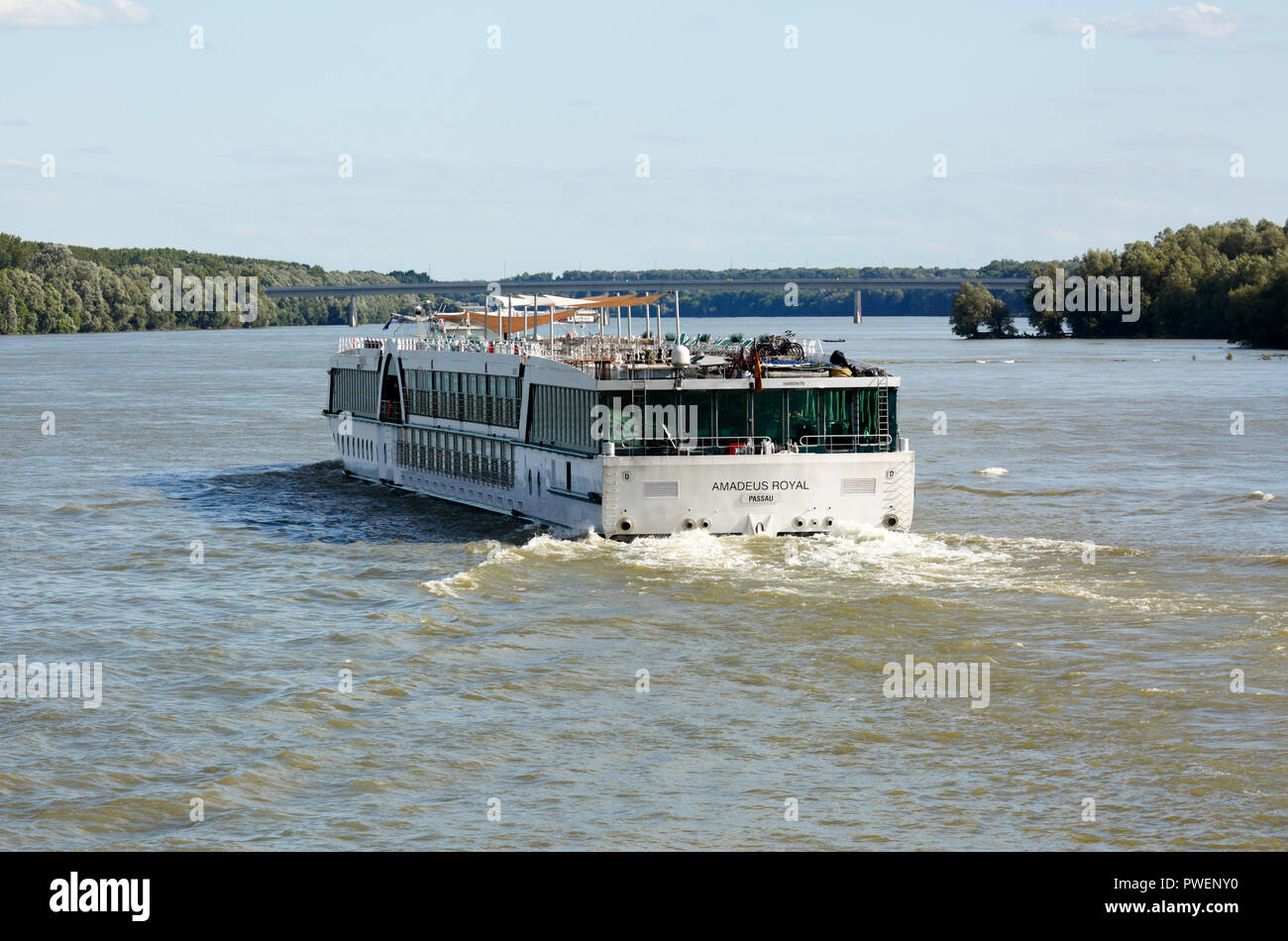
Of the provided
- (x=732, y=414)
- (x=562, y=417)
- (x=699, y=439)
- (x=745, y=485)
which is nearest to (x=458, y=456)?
(x=562, y=417)

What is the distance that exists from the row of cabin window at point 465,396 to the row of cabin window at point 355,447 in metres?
3.84

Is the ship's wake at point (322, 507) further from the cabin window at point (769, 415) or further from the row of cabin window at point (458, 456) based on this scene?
the cabin window at point (769, 415)

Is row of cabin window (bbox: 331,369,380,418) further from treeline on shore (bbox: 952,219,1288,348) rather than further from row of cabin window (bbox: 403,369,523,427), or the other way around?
treeline on shore (bbox: 952,219,1288,348)

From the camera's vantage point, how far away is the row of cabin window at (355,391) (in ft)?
165

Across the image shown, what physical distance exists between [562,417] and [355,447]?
59.0 ft

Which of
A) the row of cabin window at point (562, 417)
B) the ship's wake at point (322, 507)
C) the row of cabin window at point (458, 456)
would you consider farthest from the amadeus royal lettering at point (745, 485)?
the row of cabin window at point (458, 456)

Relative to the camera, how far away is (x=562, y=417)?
35.6 meters

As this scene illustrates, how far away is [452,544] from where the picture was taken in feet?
120

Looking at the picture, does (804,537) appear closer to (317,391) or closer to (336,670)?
(336,670)

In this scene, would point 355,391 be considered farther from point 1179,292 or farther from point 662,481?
point 1179,292

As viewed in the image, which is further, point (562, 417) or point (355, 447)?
point (355, 447)

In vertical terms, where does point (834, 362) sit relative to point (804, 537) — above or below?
above
